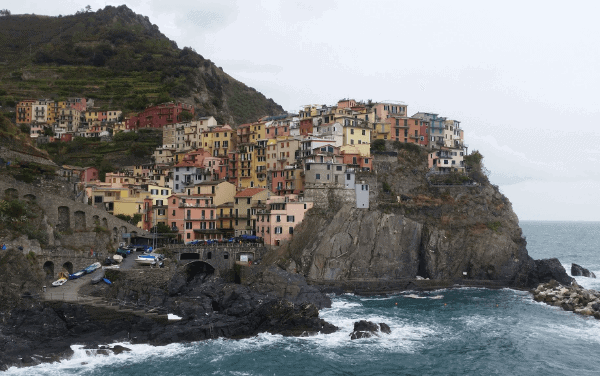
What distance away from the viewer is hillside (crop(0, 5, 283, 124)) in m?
137

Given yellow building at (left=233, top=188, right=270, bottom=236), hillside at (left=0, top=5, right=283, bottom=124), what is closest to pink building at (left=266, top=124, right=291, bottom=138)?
yellow building at (left=233, top=188, right=270, bottom=236)

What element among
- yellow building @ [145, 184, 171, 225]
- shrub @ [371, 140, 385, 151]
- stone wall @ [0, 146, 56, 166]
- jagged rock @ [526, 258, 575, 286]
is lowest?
jagged rock @ [526, 258, 575, 286]

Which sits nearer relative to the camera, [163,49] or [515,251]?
[515,251]

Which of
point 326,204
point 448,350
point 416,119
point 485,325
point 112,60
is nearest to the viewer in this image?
point 448,350

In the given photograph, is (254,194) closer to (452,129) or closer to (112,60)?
(452,129)

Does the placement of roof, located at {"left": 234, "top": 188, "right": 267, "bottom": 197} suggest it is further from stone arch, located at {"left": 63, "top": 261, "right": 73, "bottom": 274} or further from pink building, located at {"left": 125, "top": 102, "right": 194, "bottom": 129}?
pink building, located at {"left": 125, "top": 102, "right": 194, "bottom": 129}

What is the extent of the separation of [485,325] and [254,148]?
47079 millimetres

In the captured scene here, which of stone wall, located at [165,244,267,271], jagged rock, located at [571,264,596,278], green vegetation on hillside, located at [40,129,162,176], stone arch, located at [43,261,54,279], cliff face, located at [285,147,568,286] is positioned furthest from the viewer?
green vegetation on hillside, located at [40,129,162,176]

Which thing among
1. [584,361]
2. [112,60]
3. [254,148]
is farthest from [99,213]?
[112,60]

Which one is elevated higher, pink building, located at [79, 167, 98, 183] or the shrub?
the shrub

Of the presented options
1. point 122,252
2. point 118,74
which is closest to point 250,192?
point 122,252

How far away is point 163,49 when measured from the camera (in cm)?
16738

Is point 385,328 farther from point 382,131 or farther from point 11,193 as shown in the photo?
point 382,131

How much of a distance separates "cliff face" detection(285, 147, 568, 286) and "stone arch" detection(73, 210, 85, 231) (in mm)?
25509
